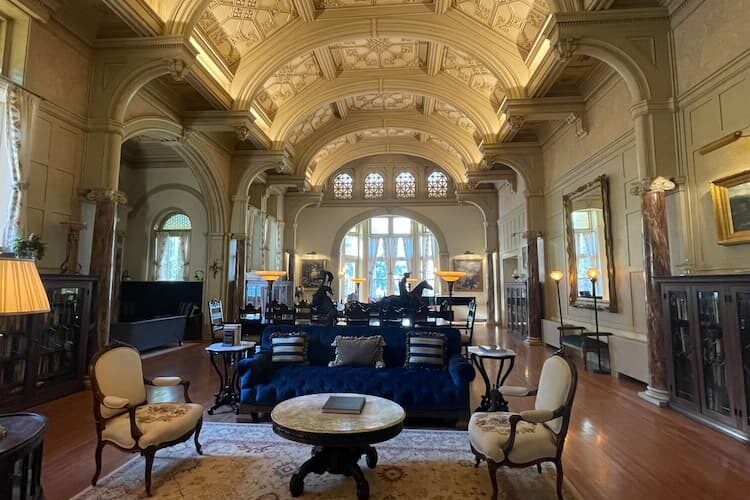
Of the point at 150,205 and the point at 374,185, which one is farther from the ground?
the point at 374,185

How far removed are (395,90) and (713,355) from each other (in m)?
8.76

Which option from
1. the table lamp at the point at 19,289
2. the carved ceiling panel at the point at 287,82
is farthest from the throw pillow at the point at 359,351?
the carved ceiling panel at the point at 287,82

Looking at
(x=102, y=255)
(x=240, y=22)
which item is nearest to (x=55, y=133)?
(x=102, y=255)

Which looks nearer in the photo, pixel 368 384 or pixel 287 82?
pixel 368 384

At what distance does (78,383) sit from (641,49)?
346 inches

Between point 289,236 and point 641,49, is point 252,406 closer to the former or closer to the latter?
point 641,49

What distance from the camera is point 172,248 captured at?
40.7ft

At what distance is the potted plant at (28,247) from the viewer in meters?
4.61

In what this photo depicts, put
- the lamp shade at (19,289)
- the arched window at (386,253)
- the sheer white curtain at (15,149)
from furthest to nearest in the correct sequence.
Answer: the arched window at (386,253) < the sheer white curtain at (15,149) < the lamp shade at (19,289)

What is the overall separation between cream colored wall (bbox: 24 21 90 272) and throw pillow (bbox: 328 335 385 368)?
421 cm

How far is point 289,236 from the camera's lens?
15766 millimetres

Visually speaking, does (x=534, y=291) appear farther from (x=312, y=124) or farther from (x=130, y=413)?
(x=130, y=413)

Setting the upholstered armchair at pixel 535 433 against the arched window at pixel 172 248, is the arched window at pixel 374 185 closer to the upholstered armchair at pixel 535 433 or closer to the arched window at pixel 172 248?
the arched window at pixel 172 248

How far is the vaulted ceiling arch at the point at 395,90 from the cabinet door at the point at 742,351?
730 centimetres
